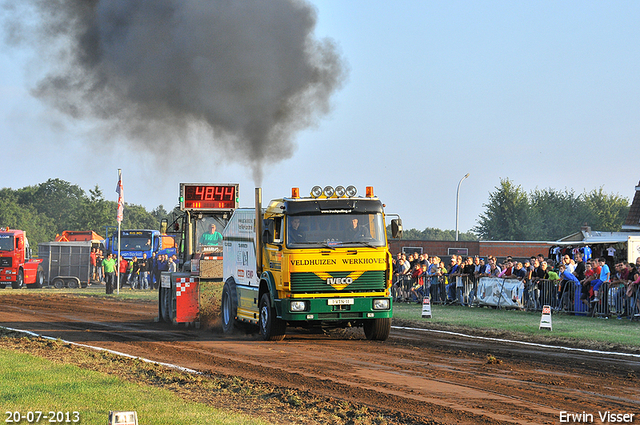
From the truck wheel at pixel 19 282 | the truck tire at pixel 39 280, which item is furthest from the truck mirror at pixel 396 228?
the truck tire at pixel 39 280

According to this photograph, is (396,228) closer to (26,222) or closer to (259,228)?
(259,228)

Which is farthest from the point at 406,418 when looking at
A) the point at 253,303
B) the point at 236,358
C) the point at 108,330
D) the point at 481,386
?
the point at 108,330

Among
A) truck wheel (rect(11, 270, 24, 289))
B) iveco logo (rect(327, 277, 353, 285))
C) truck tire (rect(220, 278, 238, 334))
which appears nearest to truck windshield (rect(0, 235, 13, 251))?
truck wheel (rect(11, 270, 24, 289))

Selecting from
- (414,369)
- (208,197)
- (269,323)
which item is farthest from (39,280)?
(414,369)

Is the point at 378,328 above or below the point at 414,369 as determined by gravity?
→ above

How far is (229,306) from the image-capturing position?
17.3 m

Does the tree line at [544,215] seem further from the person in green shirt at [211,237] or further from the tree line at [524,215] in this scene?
the person in green shirt at [211,237]

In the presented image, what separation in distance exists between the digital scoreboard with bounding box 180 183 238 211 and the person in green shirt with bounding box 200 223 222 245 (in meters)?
0.57

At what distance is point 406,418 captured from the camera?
8016 mm

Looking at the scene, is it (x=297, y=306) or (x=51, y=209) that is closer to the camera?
(x=297, y=306)

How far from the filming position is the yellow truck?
570 inches

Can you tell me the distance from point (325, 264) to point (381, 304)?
141 centimetres

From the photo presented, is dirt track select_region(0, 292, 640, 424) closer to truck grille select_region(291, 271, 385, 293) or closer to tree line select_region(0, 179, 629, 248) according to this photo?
truck grille select_region(291, 271, 385, 293)

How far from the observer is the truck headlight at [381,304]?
48.4 ft
